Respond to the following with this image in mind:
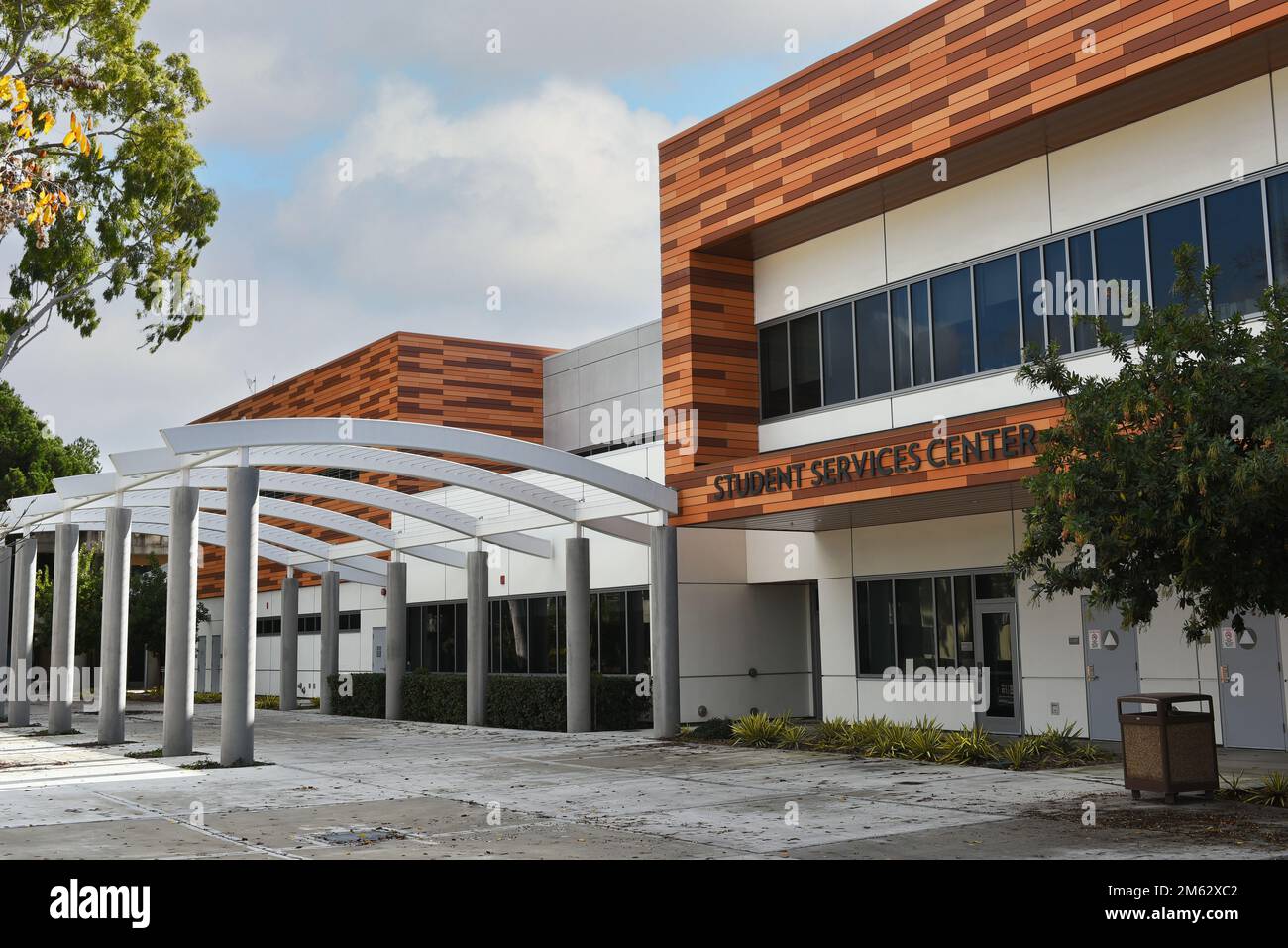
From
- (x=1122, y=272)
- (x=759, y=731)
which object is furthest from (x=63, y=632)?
(x=1122, y=272)

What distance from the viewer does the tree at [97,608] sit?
43.0m

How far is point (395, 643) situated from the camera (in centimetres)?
3069

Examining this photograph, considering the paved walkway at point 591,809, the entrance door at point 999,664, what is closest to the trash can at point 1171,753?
the paved walkway at point 591,809

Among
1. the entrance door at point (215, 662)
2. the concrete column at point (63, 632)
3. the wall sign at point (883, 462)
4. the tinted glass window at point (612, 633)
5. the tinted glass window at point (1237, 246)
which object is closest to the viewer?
the tinted glass window at point (1237, 246)

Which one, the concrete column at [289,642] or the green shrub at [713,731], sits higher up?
the concrete column at [289,642]

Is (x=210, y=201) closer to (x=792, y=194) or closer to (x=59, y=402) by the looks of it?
(x=792, y=194)

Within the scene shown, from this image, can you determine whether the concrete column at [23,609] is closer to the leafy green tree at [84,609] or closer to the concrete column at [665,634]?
the concrete column at [665,634]

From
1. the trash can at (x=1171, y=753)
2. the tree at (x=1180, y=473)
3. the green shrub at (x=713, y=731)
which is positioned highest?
the tree at (x=1180, y=473)

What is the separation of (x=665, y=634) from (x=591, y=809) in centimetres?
964

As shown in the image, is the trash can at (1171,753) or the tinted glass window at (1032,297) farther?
the tinted glass window at (1032,297)

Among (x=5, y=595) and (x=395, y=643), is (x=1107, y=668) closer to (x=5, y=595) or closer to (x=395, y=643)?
(x=395, y=643)

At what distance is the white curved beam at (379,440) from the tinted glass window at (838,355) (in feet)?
13.6

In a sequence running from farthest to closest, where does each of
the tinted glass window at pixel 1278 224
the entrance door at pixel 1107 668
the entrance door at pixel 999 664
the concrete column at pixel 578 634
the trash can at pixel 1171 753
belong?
the concrete column at pixel 578 634, the entrance door at pixel 999 664, the entrance door at pixel 1107 668, the tinted glass window at pixel 1278 224, the trash can at pixel 1171 753

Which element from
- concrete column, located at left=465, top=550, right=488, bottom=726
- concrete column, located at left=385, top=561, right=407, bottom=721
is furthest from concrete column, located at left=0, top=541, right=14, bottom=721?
concrete column, located at left=465, top=550, right=488, bottom=726
